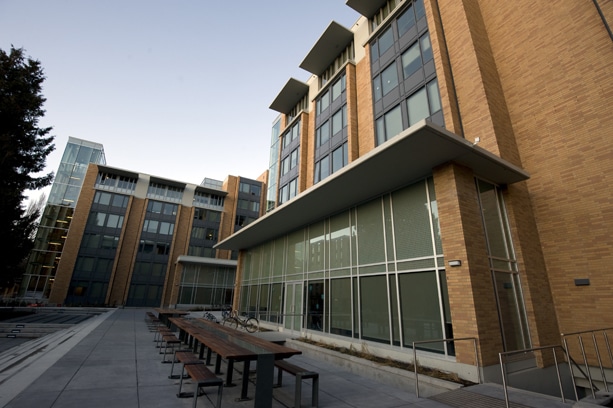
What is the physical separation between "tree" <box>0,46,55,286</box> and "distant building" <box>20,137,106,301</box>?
2568cm

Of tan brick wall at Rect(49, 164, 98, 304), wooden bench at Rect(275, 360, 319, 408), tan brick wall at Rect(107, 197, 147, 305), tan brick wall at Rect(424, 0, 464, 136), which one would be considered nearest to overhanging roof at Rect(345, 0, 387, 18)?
tan brick wall at Rect(424, 0, 464, 136)

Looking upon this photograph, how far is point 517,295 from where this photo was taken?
323 inches

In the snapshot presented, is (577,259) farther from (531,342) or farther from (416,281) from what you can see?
(416,281)

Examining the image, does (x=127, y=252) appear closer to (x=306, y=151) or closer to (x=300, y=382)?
(x=306, y=151)

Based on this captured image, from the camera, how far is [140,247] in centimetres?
4109

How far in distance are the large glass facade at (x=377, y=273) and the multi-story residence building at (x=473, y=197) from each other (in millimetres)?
50

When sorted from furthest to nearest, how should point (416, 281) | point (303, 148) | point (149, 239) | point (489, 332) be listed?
point (149, 239), point (303, 148), point (416, 281), point (489, 332)

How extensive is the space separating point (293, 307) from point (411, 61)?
536 inches

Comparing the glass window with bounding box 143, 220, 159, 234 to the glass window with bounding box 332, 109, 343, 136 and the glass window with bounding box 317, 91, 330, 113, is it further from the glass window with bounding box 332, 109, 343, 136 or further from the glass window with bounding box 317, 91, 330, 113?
the glass window with bounding box 332, 109, 343, 136

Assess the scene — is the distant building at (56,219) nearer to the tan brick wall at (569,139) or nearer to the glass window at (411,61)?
the glass window at (411,61)

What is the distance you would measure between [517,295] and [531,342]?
1.32m

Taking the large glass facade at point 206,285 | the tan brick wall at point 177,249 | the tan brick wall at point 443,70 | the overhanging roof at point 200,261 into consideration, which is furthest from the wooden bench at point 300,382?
the tan brick wall at point 177,249

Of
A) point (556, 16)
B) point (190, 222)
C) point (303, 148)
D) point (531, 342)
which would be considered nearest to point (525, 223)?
point (531, 342)

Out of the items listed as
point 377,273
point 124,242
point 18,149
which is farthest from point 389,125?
point 124,242
